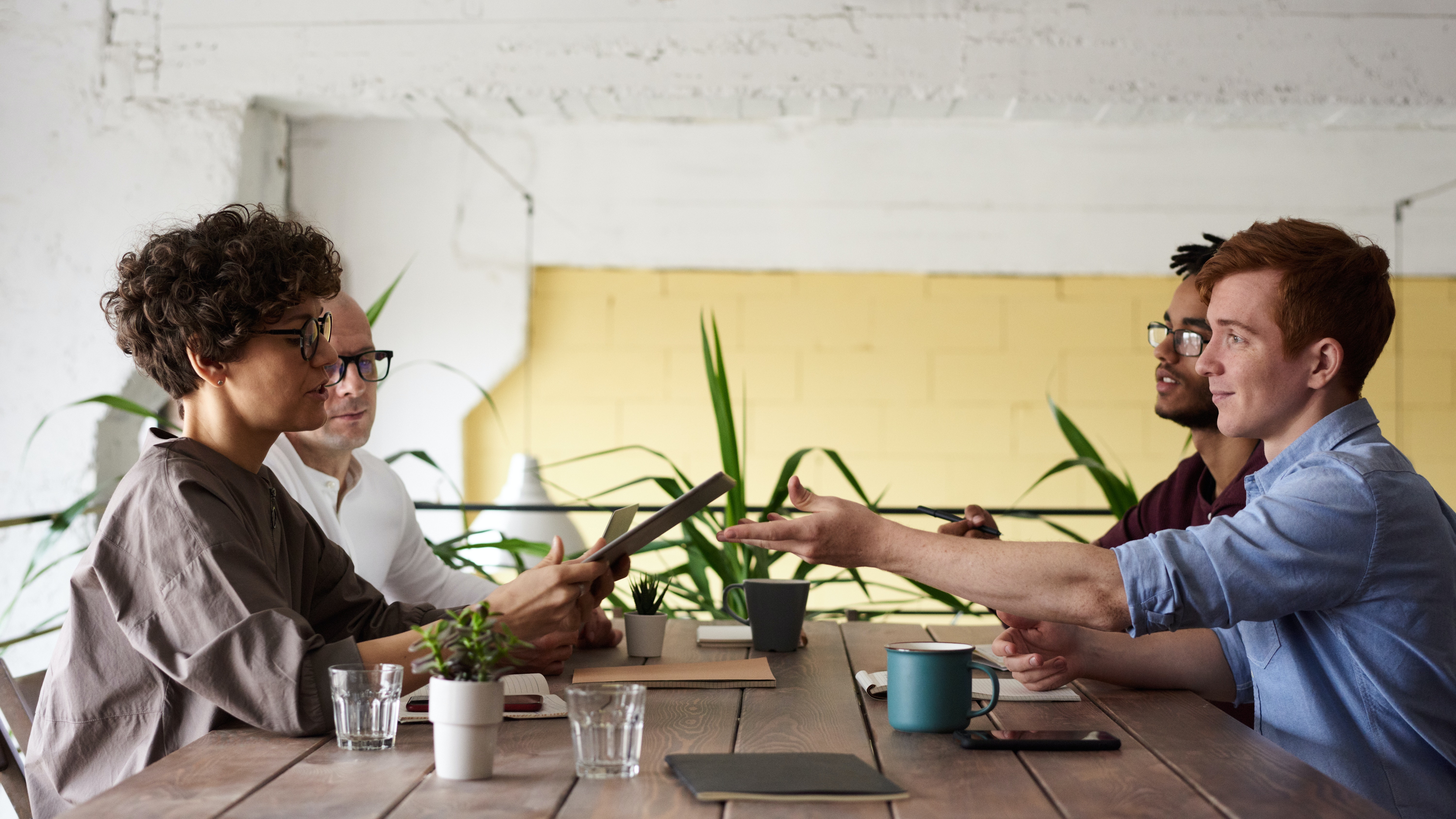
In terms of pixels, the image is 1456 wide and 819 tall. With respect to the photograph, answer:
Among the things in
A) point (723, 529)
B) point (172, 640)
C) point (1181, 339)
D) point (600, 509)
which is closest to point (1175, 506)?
point (1181, 339)

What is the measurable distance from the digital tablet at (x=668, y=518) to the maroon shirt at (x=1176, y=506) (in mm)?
962

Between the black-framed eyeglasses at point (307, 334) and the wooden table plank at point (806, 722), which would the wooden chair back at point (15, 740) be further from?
the wooden table plank at point (806, 722)

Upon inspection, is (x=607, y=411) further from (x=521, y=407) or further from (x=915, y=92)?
(x=915, y=92)

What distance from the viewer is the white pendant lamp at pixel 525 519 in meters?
3.32

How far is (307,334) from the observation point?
1524 mm

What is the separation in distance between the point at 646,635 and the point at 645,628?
0.01 metres

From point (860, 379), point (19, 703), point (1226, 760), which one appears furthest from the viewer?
point (860, 379)

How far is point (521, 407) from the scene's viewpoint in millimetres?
4316

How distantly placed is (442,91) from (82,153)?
120 cm

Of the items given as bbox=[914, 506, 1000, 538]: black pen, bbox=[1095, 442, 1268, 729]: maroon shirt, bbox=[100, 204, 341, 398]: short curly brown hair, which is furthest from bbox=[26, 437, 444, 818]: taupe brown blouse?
bbox=[1095, 442, 1268, 729]: maroon shirt

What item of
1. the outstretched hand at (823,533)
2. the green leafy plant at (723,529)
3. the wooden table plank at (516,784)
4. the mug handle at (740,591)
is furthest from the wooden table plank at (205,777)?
the green leafy plant at (723,529)

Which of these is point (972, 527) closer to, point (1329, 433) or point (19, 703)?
point (1329, 433)

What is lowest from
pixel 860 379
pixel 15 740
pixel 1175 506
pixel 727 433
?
pixel 15 740

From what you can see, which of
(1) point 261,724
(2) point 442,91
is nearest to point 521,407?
(2) point 442,91
